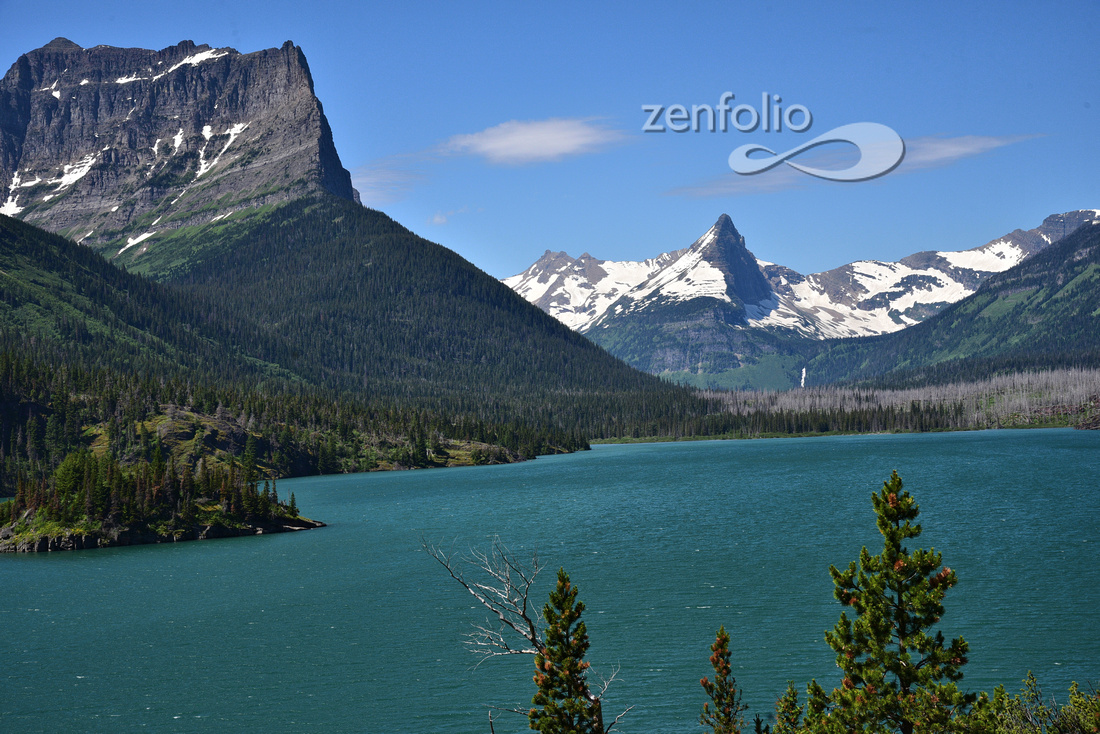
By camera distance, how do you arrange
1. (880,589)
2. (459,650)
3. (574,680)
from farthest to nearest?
(459,650)
(880,589)
(574,680)

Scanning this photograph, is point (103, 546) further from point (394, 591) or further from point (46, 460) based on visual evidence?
point (46, 460)

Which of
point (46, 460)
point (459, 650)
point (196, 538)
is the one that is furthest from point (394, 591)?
point (46, 460)

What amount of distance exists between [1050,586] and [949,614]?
15150 mm

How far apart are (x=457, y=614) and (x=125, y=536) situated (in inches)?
2745

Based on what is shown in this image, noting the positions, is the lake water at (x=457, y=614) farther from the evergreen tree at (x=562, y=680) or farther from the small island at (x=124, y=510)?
the evergreen tree at (x=562, y=680)

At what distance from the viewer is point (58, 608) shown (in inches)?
3223

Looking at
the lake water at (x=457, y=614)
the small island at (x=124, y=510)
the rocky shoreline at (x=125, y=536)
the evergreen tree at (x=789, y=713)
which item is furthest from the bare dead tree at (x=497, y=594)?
the small island at (x=124, y=510)

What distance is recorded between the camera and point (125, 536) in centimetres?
12169

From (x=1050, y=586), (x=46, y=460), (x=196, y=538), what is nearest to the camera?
(x=1050, y=586)

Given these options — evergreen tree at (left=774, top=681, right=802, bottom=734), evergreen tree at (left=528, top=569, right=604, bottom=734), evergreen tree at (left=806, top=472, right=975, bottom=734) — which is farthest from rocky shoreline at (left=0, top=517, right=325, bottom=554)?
evergreen tree at (left=806, top=472, right=975, bottom=734)

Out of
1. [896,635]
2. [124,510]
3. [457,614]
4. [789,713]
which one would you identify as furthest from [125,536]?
[896,635]

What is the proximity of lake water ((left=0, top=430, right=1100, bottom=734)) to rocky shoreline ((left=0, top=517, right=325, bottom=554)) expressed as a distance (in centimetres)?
A: 415

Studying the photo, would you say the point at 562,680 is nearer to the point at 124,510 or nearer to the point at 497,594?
the point at 497,594

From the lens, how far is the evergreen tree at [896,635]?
3000cm
